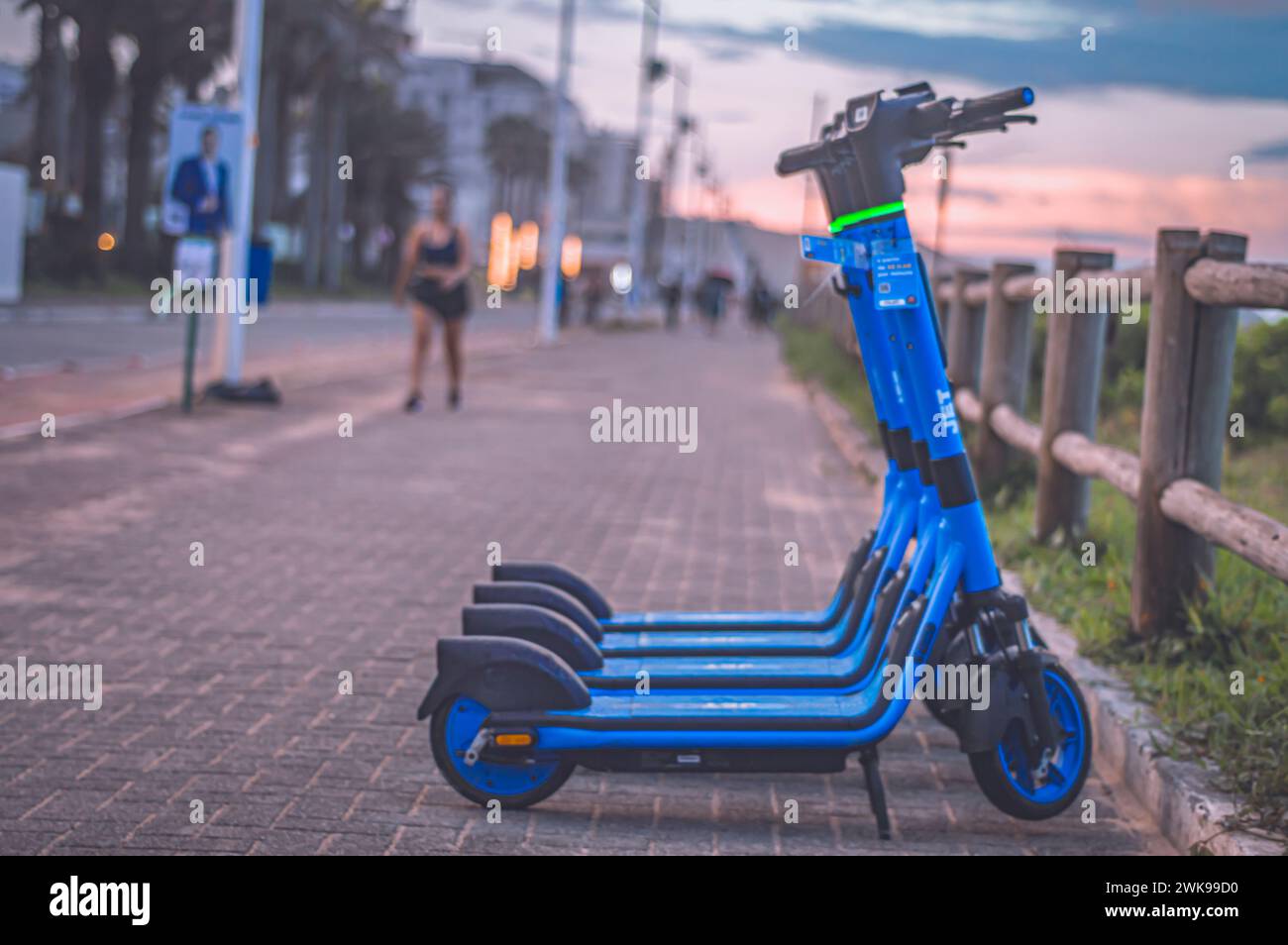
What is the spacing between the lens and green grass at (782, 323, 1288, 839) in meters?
4.49

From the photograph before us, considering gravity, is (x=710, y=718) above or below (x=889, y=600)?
below

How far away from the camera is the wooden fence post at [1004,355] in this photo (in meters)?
9.65

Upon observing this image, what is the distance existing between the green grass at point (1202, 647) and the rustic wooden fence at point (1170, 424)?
15 cm

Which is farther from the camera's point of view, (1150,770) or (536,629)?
(536,629)

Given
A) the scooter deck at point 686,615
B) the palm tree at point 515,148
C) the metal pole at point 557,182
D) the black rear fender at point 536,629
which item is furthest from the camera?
the palm tree at point 515,148

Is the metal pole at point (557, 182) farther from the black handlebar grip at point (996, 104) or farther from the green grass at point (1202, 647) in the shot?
the black handlebar grip at point (996, 104)

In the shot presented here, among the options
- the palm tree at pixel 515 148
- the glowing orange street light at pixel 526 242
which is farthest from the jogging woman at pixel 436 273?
the palm tree at pixel 515 148

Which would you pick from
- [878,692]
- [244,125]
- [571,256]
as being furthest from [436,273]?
[571,256]

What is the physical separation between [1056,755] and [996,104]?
1769 mm

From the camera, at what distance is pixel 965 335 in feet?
38.5

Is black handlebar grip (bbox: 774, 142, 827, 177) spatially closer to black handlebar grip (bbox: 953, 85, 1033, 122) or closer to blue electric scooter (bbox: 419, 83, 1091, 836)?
blue electric scooter (bbox: 419, 83, 1091, 836)

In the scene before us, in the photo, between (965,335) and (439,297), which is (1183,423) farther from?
(439,297)

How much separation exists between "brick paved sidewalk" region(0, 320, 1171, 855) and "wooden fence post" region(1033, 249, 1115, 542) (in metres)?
1.15

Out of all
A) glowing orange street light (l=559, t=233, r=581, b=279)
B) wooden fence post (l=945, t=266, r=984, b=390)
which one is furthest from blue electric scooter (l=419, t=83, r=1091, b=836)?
glowing orange street light (l=559, t=233, r=581, b=279)
